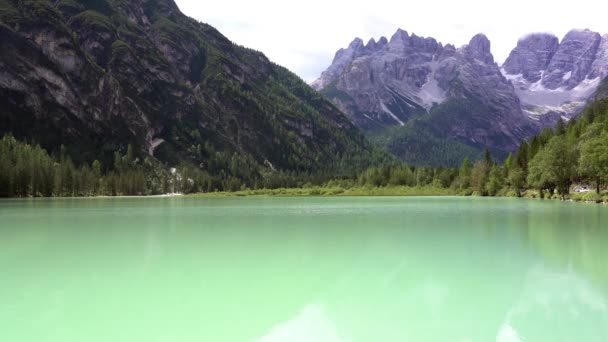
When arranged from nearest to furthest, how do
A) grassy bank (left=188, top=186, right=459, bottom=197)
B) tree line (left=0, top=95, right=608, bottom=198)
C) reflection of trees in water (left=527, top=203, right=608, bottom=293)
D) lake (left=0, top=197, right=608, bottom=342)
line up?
lake (left=0, top=197, right=608, bottom=342), reflection of trees in water (left=527, top=203, right=608, bottom=293), tree line (left=0, top=95, right=608, bottom=198), grassy bank (left=188, top=186, right=459, bottom=197)

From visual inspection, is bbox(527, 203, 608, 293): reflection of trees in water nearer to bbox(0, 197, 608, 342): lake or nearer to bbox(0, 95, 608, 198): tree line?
bbox(0, 197, 608, 342): lake

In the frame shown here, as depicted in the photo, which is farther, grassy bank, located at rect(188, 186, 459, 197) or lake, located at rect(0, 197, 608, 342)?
grassy bank, located at rect(188, 186, 459, 197)

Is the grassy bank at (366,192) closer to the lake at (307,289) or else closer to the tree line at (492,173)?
the tree line at (492,173)

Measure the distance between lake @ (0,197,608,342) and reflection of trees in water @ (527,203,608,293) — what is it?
0.12 m

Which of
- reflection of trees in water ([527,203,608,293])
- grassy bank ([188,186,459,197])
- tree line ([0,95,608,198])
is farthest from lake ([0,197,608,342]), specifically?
grassy bank ([188,186,459,197])

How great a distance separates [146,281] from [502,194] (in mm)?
128538

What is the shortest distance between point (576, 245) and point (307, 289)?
1845cm

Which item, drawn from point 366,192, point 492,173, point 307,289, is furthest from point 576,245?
point 366,192

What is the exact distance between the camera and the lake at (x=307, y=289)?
44.2ft

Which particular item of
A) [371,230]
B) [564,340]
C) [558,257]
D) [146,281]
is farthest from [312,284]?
[371,230]

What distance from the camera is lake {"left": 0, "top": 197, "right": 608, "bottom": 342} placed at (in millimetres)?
13484

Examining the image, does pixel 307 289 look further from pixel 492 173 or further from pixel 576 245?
pixel 492 173

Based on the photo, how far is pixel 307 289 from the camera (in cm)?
1841

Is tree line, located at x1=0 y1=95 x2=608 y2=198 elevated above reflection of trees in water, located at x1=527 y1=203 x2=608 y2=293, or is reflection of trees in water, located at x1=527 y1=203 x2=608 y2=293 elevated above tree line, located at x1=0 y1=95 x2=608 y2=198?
tree line, located at x1=0 y1=95 x2=608 y2=198
